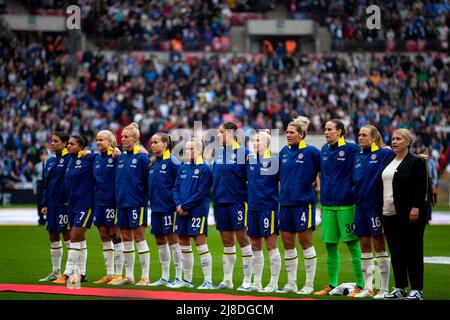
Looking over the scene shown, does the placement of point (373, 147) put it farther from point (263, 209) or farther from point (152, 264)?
point (152, 264)

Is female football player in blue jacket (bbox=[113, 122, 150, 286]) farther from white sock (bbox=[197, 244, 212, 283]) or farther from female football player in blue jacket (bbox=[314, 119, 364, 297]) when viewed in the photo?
female football player in blue jacket (bbox=[314, 119, 364, 297])

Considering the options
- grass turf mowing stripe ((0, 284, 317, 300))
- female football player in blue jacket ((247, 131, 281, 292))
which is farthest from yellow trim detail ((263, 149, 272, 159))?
grass turf mowing stripe ((0, 284, 317, 300))

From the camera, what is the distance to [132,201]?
13281 mm

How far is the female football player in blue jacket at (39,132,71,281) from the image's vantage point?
45.5ft

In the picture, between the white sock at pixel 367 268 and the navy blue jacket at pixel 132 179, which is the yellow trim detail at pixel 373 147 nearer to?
the white sock at pixel 367 268

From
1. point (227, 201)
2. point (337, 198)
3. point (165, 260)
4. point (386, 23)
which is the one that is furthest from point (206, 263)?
point (386, 23)

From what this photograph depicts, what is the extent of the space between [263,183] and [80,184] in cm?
300

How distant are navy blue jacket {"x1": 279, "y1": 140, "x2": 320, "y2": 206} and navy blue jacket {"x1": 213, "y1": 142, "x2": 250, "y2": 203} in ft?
2.24

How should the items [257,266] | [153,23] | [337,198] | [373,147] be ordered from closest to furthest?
[373,147], [337,198], [257,266], [153,23]

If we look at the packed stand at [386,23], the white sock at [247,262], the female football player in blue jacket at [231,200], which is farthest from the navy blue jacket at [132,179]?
the packed stand at [386,23]

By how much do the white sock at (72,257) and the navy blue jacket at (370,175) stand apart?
4439 millimetres

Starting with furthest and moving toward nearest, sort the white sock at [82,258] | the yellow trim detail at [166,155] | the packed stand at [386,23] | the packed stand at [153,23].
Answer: the packed stand at [386,23]
the packed stand at [153,23]
the white sock at [82,258]
the yellow trim detail at [166,155]

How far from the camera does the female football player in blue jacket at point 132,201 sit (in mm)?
13242
